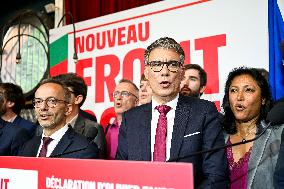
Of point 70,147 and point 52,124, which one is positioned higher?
point 52,124

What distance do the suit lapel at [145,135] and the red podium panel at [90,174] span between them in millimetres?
400

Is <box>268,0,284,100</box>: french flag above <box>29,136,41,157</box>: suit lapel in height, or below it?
above

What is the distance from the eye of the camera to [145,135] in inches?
52.1

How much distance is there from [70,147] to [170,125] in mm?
520

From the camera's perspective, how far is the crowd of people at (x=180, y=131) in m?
1.27

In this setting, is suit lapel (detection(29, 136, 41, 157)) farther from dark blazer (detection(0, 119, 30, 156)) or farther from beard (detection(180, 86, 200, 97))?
beard (detection(180, 86, 200, 97))

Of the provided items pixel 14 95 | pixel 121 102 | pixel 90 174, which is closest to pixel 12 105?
pixel 14 95

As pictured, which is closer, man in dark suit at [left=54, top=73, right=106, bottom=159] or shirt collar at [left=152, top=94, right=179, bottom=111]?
shirt collar at [left=152, top=94, right=179, bottom=111]

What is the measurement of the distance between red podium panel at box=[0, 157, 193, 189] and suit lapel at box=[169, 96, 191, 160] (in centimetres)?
42

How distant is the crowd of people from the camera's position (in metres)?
1.27

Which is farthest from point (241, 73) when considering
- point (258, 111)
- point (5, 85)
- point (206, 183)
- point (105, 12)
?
point (105, 12)

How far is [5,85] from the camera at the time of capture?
8.85 ft

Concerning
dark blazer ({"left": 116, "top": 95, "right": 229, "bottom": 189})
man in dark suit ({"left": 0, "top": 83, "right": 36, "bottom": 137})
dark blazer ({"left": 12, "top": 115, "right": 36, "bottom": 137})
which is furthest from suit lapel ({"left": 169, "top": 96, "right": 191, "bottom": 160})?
man in dark suit ({"left": 0, "top": 83, "right": 36, "bottom": 137})

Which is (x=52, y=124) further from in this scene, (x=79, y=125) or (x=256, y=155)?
(x=256, y=155)
